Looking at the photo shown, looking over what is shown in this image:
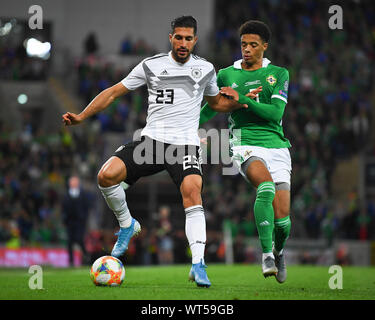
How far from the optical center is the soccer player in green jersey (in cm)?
812

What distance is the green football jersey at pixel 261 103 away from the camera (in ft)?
27.0

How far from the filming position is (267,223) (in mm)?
7863

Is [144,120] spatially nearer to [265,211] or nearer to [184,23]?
[265,211]

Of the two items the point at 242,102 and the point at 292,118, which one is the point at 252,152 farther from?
the point at 292,118

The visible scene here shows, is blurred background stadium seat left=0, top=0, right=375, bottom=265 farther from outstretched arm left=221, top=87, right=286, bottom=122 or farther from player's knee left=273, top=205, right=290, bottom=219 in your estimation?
outstretched arm left=221, top=87, right=286, bottom=122

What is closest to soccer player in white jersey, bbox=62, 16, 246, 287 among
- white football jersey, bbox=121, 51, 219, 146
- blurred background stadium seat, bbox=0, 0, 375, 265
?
white football jersey, bbox=121, 51, 219, 146

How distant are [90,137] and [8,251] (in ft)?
20.5

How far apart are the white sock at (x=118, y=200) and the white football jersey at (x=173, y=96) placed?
64cm

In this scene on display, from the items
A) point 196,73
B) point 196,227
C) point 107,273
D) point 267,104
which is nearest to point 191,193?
point 196,227

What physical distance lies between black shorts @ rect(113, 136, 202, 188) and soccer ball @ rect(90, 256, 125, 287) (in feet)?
2.90

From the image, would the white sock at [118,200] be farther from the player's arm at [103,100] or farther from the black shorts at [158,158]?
the player's arm at [103,100]

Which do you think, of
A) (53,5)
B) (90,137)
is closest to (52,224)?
(90,137)

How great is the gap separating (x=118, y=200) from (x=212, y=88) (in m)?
1.54

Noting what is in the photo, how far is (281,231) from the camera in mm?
8367
